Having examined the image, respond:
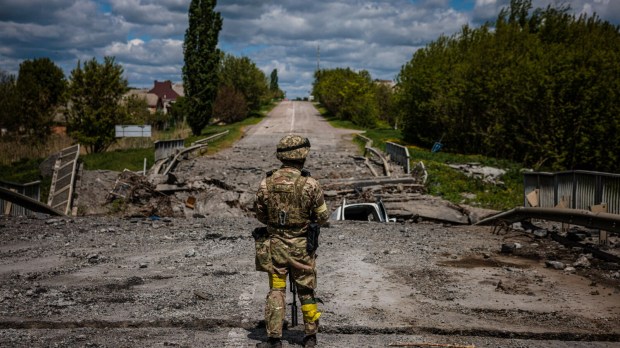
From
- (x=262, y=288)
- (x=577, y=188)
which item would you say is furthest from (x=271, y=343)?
(x=577, y=188)

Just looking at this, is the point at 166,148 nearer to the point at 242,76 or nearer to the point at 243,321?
the point at 243,321

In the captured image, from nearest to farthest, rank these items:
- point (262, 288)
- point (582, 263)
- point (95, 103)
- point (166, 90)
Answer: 1. point (262, 288)
2. point (582, 263)
3. point (95, 103)
4. point (166, 90)

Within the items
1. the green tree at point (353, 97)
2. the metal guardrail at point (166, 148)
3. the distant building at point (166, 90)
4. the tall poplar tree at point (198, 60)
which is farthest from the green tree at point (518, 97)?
the distant building at point (166, 90)

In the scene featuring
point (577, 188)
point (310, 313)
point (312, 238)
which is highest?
point (312, 238)

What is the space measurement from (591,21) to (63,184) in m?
42.4

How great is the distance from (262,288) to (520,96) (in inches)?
967

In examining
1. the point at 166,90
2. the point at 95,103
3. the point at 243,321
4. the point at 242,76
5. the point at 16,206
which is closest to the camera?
the point at 243,321

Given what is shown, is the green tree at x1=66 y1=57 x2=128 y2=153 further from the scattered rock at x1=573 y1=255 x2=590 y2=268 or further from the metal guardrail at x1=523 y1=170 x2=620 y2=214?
the scattered rock at x1=573 y1=255 x2=590 y2=268

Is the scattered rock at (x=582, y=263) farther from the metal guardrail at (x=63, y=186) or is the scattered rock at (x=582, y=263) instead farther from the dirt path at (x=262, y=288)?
the metal guardrail at (x=63, y=186)

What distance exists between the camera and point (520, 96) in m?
28.7

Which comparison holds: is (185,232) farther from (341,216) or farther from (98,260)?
(341,216)

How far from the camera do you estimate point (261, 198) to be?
5312 millimetres

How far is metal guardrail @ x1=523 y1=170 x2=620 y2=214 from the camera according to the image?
1055 centimetres

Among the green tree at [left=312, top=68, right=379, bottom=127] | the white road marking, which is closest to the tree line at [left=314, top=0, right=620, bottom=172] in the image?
the green tree at [left=312, top=68, right=379, bottom=127]
